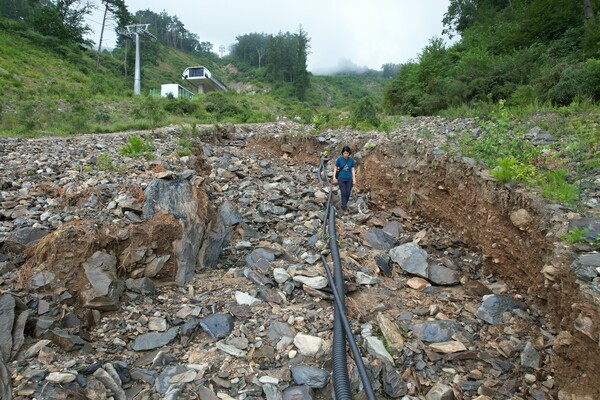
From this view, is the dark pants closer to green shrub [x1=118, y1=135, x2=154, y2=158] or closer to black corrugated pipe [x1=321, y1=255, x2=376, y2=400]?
black corrugated pipe [x1=321, y1=255, x2=376, y2=400]

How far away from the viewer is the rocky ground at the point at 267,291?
307 centimetres

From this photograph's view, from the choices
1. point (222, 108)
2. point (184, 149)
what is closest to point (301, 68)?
point (222, 108)

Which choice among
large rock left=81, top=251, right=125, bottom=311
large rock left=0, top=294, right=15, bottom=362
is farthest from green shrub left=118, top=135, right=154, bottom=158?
large rock left=0, top=294, right=15, bottom=362

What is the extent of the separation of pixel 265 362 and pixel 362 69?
153m

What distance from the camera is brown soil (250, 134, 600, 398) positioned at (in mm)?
2986

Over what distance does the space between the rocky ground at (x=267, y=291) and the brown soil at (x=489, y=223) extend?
28mm

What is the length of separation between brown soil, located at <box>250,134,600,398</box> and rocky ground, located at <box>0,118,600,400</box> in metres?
0.03

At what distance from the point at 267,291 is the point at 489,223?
3577 millimetres

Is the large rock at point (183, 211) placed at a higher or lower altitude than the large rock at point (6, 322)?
higher

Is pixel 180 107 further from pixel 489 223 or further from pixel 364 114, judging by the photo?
pixel 489 223

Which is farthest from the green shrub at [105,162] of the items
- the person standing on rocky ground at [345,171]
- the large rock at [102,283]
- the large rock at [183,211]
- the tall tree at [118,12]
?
the tall tree at [118,12]

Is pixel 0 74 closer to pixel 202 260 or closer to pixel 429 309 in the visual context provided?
pixel 202 260

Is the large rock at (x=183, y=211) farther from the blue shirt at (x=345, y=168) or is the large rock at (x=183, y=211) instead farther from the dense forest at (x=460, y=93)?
the dense forest at (x=460, y=93)

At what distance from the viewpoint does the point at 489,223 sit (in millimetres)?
5336
